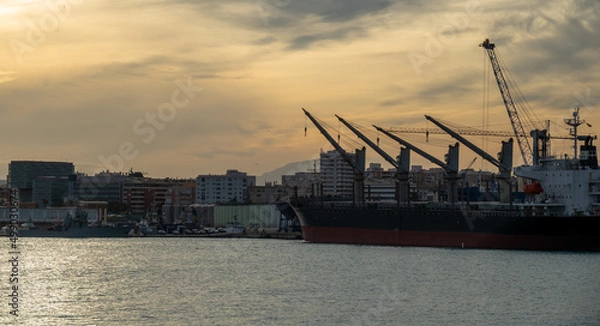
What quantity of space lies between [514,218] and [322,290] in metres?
26.8

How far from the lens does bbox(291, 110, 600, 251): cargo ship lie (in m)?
63.7

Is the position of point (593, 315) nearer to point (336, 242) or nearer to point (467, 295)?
point (467, 295)

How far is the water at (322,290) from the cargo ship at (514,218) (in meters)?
2.13

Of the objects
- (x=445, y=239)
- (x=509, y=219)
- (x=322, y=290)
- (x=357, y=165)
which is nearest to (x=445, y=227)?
(x=445, y=239)

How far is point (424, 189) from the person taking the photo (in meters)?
172

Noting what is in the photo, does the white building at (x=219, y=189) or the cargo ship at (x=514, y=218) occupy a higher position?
the white building at (x=219, y=189)

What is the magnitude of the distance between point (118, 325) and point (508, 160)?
49.4 metres

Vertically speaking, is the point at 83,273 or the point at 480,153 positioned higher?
the point at 480,153

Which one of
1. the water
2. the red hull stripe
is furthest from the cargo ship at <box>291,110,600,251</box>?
the water

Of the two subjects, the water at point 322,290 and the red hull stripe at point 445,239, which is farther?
the red hull stripe at point 445,239

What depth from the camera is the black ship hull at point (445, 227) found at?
63250mm

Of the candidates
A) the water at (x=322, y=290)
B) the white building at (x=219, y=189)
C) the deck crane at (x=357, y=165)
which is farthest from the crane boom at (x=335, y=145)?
the white building at (x=219, y=189)

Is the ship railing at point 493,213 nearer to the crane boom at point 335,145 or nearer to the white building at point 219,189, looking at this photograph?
the crane boom at point 335,145

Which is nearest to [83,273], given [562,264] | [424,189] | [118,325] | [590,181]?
[118,325]
